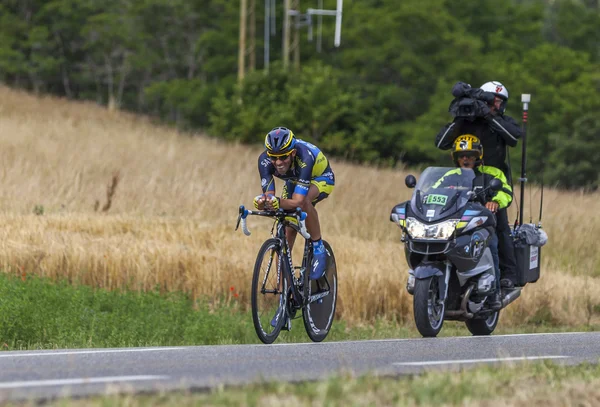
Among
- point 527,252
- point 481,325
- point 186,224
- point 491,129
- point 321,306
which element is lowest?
point 186,224

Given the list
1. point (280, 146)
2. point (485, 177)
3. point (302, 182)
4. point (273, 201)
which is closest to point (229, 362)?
point (273, 201)

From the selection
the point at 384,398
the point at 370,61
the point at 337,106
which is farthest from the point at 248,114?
the point at 384,398

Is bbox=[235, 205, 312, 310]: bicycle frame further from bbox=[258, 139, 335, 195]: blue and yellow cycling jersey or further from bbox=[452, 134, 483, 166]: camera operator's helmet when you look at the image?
bbox=[452, 134, 483, 166]: camera operator's helmet

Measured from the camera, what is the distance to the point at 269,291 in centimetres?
978

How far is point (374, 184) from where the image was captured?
28141mm

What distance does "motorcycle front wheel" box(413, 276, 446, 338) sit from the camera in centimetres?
1012

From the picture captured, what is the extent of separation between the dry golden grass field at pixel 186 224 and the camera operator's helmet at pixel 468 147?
394cm

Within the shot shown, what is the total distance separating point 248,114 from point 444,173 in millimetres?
41787

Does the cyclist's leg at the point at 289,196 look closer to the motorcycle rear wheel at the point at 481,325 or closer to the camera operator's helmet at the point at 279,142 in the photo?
the camera operator's helmet at the point at 279,142

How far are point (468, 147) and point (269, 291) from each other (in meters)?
2.96

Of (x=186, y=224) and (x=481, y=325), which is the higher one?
(x=481, y=325)

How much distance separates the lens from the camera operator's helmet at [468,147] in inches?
454

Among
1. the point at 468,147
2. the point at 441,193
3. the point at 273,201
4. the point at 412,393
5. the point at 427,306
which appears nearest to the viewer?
the point at 412,393

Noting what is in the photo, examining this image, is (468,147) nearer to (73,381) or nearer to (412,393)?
(412,393)
